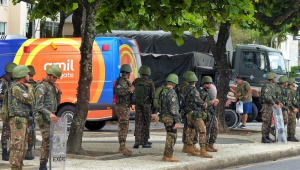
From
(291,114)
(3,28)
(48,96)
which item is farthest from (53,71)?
(3,28)

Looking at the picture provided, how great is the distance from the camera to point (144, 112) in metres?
12.6

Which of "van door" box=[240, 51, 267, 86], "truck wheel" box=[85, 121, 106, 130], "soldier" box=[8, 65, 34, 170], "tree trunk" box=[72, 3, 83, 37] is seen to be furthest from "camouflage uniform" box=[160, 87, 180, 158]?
"van door" box=[240, 51, 267, 86]

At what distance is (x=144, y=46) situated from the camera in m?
23.7

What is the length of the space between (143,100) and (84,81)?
174 centimetres

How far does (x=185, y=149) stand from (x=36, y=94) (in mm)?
4305

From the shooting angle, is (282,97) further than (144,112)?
Yes

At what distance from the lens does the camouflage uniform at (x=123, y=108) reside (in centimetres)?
1173

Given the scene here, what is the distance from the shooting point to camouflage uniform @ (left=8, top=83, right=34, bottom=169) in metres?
8.60

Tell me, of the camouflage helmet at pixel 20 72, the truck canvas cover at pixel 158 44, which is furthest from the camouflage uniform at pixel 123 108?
the truck canvas cover at pixel 158 44

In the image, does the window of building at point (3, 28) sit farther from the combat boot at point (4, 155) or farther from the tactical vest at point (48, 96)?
the tactical vest at point (48, 96)

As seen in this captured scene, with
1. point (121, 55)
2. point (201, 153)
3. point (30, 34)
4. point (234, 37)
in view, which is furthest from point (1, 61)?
point (234, 37)

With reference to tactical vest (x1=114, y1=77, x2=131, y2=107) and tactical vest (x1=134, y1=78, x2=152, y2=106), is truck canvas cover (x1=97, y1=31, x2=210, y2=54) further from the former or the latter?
tactical vest (x1=114, y1=77, x2=131, y2=107)

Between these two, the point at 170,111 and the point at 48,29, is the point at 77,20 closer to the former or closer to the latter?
the point at 170,111

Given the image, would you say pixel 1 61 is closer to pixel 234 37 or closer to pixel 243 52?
pixel 243 52
